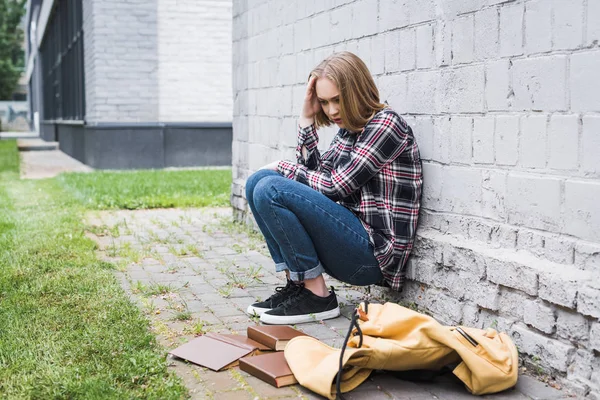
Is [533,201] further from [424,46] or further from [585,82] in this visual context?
[424,46]

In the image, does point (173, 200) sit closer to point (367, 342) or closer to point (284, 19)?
point (284, 19)

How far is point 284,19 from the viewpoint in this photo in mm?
6250

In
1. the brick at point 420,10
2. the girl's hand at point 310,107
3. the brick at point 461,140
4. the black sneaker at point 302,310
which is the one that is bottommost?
the black sneaker at point 302,310

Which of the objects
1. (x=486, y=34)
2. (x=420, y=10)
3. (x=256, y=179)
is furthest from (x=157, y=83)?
(x=486, y=34)

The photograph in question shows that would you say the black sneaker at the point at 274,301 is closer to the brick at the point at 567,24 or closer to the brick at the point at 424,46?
the brick at the point at 424,46

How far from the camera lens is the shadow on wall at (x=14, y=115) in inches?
2790

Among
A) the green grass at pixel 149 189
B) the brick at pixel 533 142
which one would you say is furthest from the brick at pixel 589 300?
the green grass at pixel 149 189

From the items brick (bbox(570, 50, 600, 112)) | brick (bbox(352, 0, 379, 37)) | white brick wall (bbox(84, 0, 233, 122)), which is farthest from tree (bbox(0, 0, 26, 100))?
brick (bbox(570, 50, 600, 112))

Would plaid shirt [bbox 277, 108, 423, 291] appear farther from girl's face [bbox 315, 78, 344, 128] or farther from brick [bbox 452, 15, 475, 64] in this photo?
brick [bbox 452, 15, 475, 64]

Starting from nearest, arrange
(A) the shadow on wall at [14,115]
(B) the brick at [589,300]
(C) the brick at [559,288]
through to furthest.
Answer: (B) the brick at [589,300], (C) the brick at [559,288], (A) the shadow on wall at [14,115]

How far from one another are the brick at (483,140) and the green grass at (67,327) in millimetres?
1750

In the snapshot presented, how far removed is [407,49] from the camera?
14.0 ft

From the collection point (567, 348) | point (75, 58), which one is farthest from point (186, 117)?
point (567, 348)

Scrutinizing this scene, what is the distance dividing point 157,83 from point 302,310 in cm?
1178
